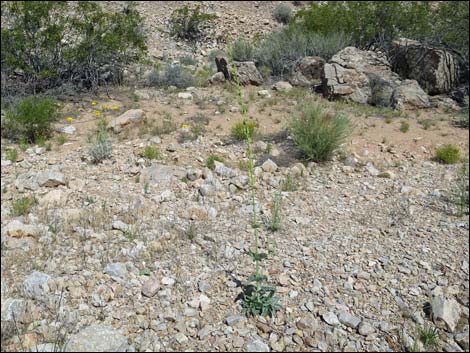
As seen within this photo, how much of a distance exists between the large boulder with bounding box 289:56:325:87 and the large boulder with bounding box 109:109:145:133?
12.7 feet

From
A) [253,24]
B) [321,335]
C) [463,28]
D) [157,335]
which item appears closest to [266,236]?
[321,335]

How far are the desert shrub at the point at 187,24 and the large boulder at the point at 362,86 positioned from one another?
20.3 ft

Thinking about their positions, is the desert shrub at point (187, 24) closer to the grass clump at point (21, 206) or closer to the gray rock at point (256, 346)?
the grass clump at point (21, 206)

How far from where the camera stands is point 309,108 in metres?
5.28

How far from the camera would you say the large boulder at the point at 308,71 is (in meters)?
8.49

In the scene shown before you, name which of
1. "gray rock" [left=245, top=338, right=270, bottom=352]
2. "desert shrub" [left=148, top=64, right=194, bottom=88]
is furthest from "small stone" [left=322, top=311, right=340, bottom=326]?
"desert shrub" [left=148, top=64, right=194, bottom=88]

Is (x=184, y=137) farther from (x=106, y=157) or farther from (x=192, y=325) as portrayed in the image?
(x=192, y=325)

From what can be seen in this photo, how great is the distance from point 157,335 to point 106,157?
2596 millimetres

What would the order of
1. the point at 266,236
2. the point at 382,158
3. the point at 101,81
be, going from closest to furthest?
the point at 266,236, the point at 382,158, the point at 101,81

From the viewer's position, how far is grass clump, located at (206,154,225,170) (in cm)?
454

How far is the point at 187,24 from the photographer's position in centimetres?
1312

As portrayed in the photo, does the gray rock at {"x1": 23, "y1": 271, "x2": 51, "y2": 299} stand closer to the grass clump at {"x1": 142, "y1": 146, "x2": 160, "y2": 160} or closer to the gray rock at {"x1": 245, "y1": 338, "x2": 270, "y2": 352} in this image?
the gray rock at {"x1": 245, "y1": 338, "x2": 270, "y2": 352}

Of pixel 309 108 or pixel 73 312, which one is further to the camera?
pixel 309 108

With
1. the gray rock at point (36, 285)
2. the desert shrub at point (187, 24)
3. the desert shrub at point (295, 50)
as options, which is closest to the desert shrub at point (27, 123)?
the gray rock at point (36, 285)
